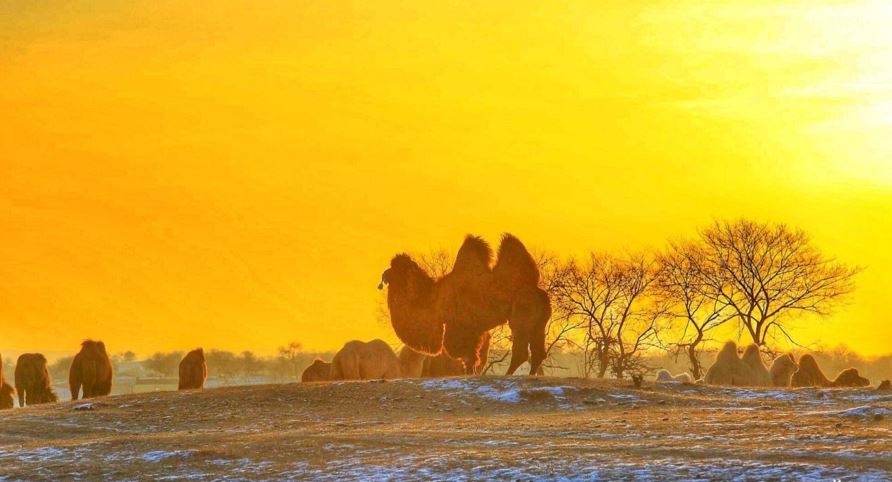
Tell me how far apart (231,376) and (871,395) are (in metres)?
115

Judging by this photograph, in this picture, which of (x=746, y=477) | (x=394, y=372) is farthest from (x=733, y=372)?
(x=746, y=477)

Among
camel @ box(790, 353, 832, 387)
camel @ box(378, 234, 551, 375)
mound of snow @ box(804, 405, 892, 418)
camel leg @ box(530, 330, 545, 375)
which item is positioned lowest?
mound of snow @ box(804, 405, 892, 418)

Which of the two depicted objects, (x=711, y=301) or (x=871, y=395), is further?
(x=711, y=301)

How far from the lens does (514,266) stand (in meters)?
34.2

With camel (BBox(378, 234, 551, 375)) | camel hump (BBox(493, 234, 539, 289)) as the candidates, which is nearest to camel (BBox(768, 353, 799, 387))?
→ camel (BBox(378, 234, 551, 375))

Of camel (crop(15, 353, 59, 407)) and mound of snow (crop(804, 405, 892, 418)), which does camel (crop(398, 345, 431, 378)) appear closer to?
camel (crop(15, 353, 59, 407))

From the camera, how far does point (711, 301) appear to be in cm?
6072

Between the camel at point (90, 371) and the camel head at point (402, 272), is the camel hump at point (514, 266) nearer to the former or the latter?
the camel head at point (402, 272)

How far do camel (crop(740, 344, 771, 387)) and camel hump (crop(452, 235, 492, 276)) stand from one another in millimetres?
9561

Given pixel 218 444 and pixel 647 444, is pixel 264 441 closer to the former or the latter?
pixel 218 444

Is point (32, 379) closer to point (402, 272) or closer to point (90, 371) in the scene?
point (90, 371)

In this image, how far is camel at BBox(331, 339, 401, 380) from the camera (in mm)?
39438

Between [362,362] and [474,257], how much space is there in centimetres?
657

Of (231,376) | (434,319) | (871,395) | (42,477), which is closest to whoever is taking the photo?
(42,477)
